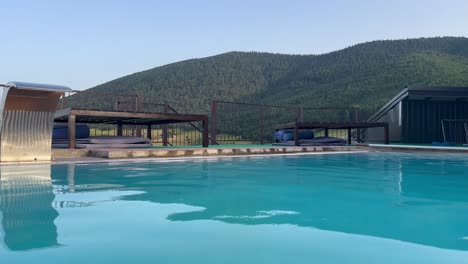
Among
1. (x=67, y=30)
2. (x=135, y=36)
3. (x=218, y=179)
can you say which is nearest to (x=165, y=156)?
(x=218, y=179)

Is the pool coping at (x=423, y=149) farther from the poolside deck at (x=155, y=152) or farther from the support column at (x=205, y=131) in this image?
the support column at (x=205, y=131)

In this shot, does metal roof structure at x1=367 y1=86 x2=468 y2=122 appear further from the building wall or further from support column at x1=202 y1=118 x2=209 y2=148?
support column at x1=202 y1=118 x2=209 y2=148

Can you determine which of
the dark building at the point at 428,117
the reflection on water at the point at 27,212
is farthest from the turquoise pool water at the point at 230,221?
the dark building at the point at 428,117

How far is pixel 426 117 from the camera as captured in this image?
2005 cm

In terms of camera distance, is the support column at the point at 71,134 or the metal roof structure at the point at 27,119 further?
the support column at the point at 71,134

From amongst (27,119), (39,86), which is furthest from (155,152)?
(39,86)

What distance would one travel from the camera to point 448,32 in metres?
63.9

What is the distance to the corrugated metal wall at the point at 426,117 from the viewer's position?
20031 millimetres

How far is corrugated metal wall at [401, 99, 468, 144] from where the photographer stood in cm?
2003

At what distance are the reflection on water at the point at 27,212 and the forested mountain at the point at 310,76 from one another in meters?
32.4

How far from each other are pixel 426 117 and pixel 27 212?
2048cm

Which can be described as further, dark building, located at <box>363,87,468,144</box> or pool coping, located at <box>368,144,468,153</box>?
dark building, located at <box>363,87,468,144</box>

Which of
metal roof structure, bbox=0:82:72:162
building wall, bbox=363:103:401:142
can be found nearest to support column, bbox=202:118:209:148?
metal roof structure, bbox=0:82:72:162

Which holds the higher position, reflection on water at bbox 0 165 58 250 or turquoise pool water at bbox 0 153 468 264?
reflection on water at bbox 0 165 58 250
